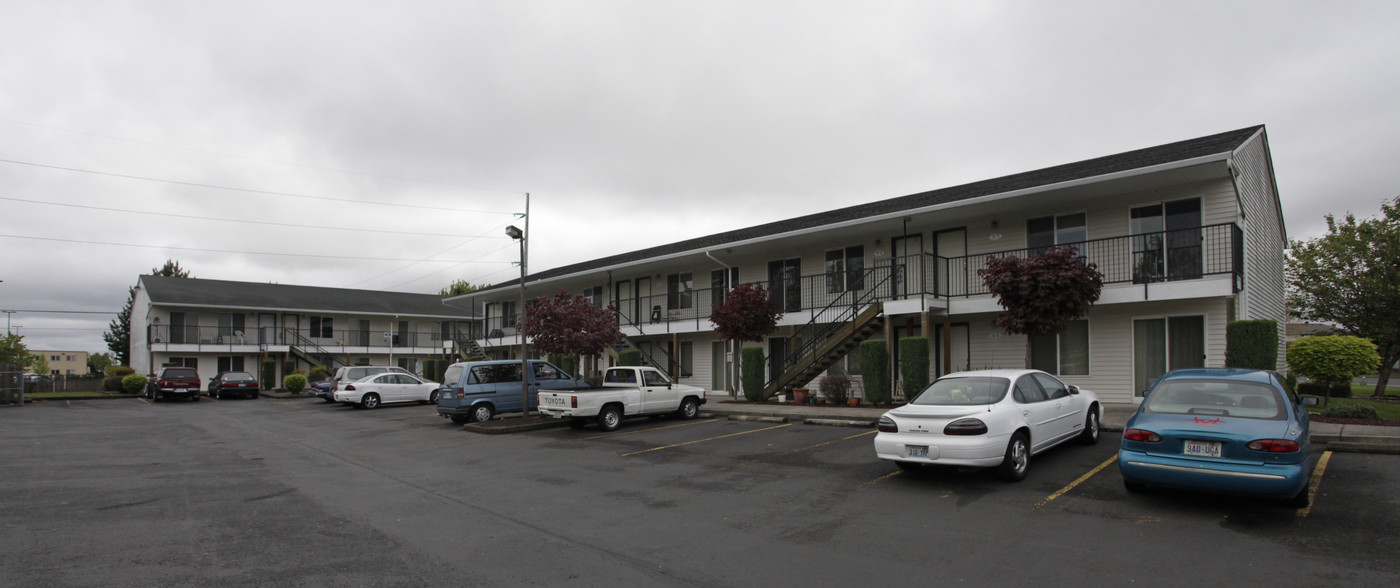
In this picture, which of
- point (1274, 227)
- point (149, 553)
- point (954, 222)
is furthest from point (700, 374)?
point (149, 553)

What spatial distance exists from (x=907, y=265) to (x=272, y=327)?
132ft

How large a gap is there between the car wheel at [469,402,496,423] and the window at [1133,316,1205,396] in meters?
15.4

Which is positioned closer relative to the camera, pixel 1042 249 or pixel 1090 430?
pixel 1090 430

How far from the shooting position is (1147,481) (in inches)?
284

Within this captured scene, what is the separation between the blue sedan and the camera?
653 cm

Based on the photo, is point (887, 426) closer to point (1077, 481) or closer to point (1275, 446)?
point (1077, 481)

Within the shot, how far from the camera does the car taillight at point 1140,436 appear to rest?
7188 mm

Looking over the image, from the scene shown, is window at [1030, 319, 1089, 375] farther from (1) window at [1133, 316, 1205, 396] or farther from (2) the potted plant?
(2) the potted plant

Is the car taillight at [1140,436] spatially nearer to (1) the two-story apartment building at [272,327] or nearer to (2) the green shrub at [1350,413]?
(2) the green shrub at [1350,413]

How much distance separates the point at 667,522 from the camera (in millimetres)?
7395

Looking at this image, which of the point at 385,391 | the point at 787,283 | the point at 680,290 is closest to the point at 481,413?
the point at 385,391

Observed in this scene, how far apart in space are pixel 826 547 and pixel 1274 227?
2238 centimetres

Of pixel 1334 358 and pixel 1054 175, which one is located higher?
pixel 1054 175

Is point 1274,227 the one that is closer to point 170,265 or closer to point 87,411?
point 87,411
